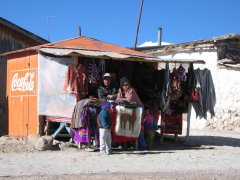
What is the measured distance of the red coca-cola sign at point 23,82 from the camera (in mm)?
13195

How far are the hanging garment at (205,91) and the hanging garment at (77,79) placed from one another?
3.51 meters

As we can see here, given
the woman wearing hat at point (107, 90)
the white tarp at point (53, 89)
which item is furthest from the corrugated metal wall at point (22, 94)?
the woman wearing hat at point (107, 90)

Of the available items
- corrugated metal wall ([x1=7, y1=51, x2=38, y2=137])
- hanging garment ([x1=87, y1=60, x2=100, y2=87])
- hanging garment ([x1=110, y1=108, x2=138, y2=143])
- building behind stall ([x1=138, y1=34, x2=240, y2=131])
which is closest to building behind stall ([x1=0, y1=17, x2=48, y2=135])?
corrugated metal wall ([x1=7, y1=51, x2=38, y2=137])

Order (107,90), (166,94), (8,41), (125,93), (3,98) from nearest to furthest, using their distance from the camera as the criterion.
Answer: (125,93), (107,90), (166,94), (3,98), (8,41)

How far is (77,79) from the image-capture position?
1154cm

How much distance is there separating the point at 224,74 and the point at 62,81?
1006 centimetres

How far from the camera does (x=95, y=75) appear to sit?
39.9ft

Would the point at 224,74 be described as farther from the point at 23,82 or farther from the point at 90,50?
the point at 23,82

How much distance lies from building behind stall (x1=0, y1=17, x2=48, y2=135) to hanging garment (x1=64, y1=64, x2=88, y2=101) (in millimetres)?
5029

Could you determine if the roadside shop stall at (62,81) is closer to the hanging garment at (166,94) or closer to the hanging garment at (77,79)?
the hanging garment at (166,94)

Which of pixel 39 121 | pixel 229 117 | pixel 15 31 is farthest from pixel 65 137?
pixel 229 117

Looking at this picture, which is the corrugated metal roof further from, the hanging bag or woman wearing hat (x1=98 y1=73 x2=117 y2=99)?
the hanging bag

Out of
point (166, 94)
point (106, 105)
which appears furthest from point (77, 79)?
point (166, 94)

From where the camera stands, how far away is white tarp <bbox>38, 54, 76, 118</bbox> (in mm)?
11969
